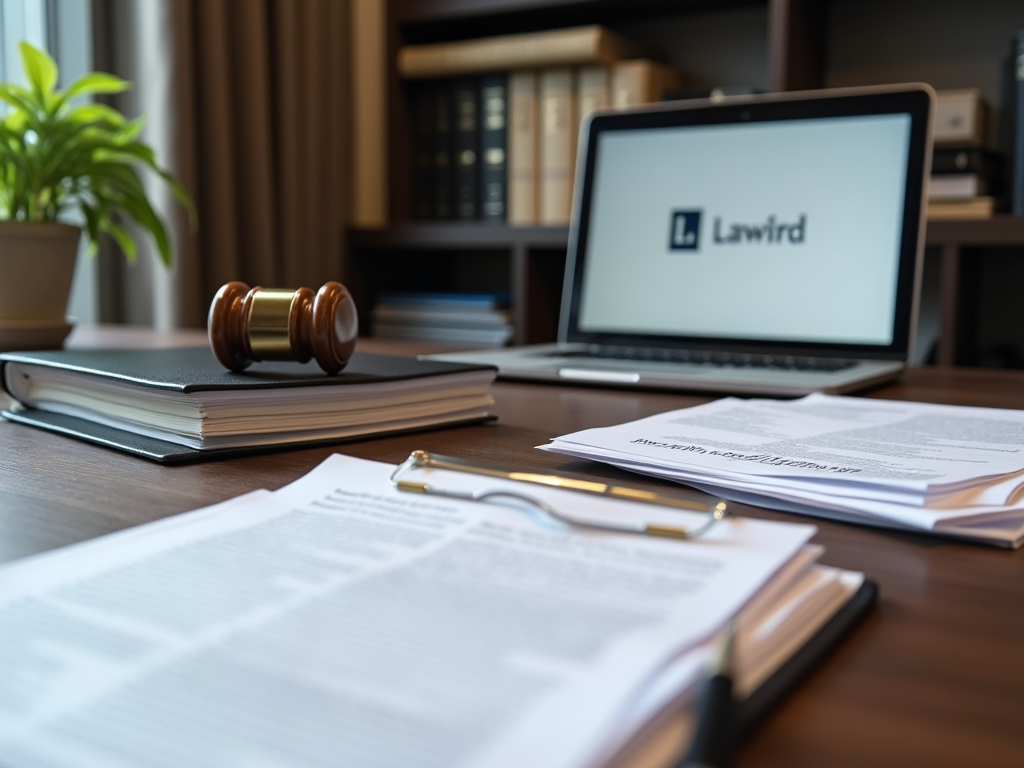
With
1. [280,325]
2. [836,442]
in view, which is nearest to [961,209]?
[836,442]

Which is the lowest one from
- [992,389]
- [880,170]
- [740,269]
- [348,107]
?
[992,389]

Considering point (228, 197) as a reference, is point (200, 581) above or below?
below

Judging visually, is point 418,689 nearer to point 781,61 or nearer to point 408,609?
point 408,609

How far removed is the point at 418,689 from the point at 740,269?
3.15ft

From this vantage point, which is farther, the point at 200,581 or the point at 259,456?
the point at 259,456

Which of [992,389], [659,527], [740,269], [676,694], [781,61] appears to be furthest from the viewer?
[781,61]

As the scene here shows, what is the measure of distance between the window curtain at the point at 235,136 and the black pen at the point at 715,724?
1705 mm

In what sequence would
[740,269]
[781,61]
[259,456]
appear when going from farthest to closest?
[781,61] → [740,269] → [259,456]

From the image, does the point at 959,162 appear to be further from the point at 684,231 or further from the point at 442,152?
the point at 442,152

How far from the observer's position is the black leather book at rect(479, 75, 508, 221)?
6.88 ft

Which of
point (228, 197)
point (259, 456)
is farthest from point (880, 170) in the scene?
point (228, 197)

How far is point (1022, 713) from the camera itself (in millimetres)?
266

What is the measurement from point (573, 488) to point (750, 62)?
1.87 metres

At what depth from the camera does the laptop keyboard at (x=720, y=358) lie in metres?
1.00
